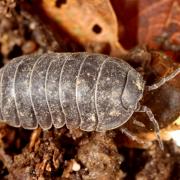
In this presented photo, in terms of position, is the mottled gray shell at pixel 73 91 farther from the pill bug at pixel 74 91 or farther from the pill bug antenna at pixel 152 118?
the pill bug antenna at pixel 152 118

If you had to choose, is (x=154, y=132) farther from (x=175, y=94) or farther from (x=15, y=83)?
(x=15, y=83)

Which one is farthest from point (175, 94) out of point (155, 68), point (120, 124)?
point (120, 124)

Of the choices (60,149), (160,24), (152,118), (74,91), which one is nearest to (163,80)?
(152,118)

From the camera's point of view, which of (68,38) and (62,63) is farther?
(68,38)

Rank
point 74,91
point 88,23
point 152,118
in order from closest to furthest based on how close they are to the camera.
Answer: point 74,91, point 152,118, point 88,23

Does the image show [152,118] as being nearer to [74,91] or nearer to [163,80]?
[163,80]

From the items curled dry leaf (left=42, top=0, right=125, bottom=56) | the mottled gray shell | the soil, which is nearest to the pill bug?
the mottled gray shell
